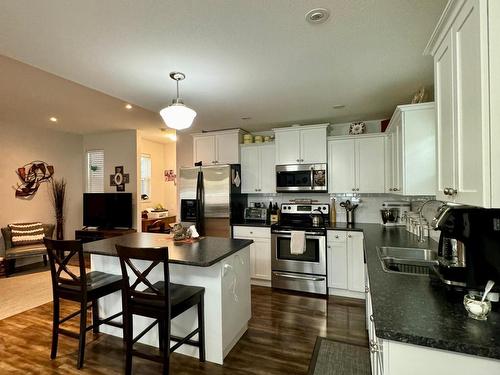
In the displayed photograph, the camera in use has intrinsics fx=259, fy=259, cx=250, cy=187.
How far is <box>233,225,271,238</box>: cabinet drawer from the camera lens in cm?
397

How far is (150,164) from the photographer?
6727 millimetres

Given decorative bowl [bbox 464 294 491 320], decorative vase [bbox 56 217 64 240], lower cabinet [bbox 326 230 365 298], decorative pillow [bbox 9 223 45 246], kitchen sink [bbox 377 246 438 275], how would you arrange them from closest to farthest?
decorative bowl [bbox 464 294 491 320], kitchen sink [bbox 377 246 438 275], lower cabinet [bbox 326 230 365 298], decorative pillow [bbox 9 223 45 246], decorative vase [bbox 56 217 64 240]

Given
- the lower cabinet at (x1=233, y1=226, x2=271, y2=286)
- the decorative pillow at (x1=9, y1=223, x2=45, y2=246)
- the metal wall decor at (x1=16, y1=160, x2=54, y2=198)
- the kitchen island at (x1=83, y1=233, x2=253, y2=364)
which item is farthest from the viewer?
the metal wall decor at (x1=16, y1=160, x2=54, y2=198)

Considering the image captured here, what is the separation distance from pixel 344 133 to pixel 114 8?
3619 mm

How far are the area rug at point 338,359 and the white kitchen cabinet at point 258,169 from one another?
2410 millimetres

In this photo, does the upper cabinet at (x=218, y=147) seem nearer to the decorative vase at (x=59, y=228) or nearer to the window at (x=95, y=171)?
the window at (x=95, y=171)

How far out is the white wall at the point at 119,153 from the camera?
18.8 ft

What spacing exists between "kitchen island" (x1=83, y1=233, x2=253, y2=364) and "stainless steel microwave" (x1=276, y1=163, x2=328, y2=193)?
5.66 feet

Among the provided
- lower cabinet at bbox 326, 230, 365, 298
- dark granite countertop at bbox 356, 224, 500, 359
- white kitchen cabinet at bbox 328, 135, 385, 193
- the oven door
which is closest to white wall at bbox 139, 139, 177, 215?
the oven door

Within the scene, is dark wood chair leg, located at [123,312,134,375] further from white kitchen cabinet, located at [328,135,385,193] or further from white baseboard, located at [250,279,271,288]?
white kitchen cabinet, located at [328,135,385,193]

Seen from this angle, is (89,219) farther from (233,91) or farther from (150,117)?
(233,91)

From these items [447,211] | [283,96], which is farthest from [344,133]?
[447,211]

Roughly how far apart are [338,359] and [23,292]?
171 inches

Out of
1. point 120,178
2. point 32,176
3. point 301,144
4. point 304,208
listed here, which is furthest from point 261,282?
point 32,176
